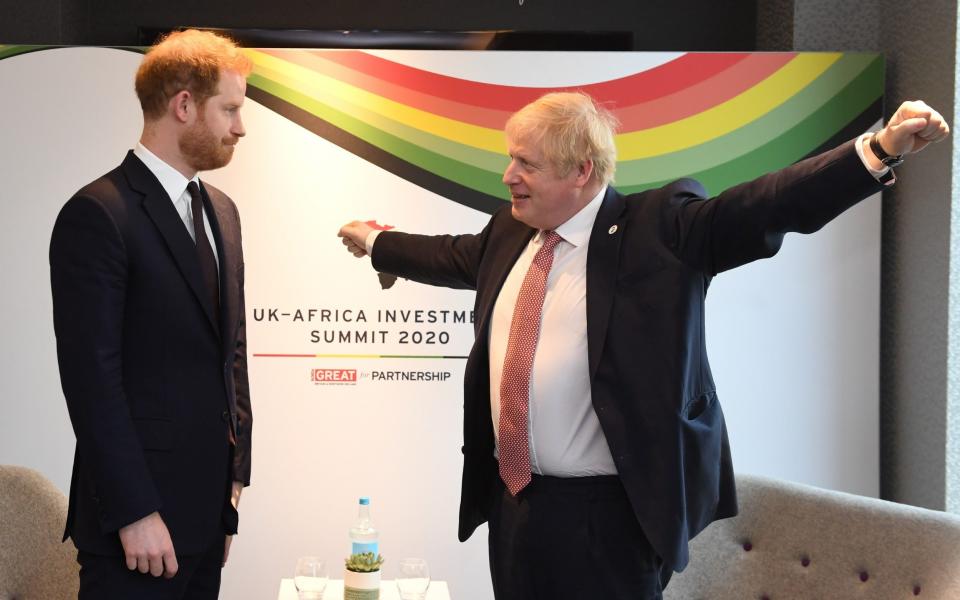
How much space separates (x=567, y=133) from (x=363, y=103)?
5.85 ft

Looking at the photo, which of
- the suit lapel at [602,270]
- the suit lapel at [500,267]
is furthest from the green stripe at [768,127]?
the suit lapel at [602,270]

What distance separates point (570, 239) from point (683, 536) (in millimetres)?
720

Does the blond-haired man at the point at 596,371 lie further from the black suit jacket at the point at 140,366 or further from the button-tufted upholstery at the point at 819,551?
the black suit jacket at the point at 140,366

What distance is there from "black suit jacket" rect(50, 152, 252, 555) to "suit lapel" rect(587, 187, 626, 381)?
0.77 meters

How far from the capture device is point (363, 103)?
13.6ft

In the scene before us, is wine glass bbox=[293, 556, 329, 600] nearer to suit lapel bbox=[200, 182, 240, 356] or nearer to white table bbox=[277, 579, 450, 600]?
white table bbox=[277, 579, 450, 600]

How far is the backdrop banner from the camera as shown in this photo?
407 centimetres

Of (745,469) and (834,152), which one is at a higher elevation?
(834,152)

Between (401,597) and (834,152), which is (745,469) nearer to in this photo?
(401,597)

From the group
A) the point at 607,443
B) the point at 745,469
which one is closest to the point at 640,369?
the point at 607,443

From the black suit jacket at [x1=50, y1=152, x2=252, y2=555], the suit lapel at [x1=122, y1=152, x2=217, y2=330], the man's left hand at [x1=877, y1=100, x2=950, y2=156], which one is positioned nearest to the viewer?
the man's left hand at [x1=877, y1=100, x2=950, y2=156]

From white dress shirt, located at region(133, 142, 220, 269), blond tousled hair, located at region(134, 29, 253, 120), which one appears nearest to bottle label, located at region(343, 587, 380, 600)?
white dress shirt, located at region(133, 142, 220, 269)

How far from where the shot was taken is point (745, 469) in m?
4.15

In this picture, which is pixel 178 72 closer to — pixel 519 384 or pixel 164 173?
pixel 164 173
